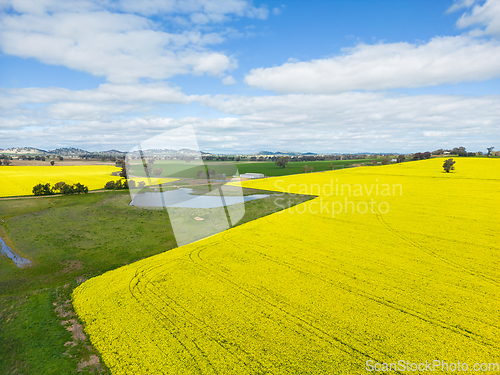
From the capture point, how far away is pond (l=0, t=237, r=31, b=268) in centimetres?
2319

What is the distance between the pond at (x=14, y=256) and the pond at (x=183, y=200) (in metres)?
20.8

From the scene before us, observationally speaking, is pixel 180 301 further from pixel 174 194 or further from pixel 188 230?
pixel 174 194

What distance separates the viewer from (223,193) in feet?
203

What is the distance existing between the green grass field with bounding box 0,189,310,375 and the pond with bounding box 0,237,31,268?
47cm

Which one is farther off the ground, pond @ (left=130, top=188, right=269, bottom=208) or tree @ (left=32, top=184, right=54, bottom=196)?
tree @ (left=32, top=184, right=54, bottom=196)

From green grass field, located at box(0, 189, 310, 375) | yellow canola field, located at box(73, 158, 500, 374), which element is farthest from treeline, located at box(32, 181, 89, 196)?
yellow canola field, located at box(73, 158, 500, 374)

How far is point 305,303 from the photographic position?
15398 millimetres

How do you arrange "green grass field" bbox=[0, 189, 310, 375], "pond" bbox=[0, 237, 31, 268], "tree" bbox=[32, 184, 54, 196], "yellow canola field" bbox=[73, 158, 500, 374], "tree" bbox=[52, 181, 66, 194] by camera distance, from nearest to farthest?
1. "yellow canola field" bbox=[73, 158, 500, 374]
2. "green grass field" bbox=[0, 189, 310, 375]
3. "pond" bbox=[0, 237, 31, 268]
4. "tree" bbox=[32, 184, 54, 196]
5. "tree" bbox=[52, 181, 66, 194]

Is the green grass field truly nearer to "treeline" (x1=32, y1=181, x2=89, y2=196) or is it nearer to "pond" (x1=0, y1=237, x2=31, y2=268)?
"pond" (x1=0, y1=237, x2=31, y2=268)

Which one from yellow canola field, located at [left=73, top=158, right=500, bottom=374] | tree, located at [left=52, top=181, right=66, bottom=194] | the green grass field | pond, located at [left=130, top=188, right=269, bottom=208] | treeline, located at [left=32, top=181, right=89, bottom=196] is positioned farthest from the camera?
tree, located at [left=52, top=181, right=66, bottom=194]

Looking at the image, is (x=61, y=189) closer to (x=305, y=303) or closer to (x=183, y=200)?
(x=183, y=200)

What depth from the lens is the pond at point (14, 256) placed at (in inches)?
913

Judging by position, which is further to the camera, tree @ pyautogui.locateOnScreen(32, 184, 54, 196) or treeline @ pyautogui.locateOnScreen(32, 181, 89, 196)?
treeline @ pyautogui.locateOnScreen(32, 181, 89, 196)

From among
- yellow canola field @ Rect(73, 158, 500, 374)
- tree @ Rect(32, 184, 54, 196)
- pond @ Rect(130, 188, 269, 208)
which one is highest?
tree @ Rect(32, 184, 54, 196)
